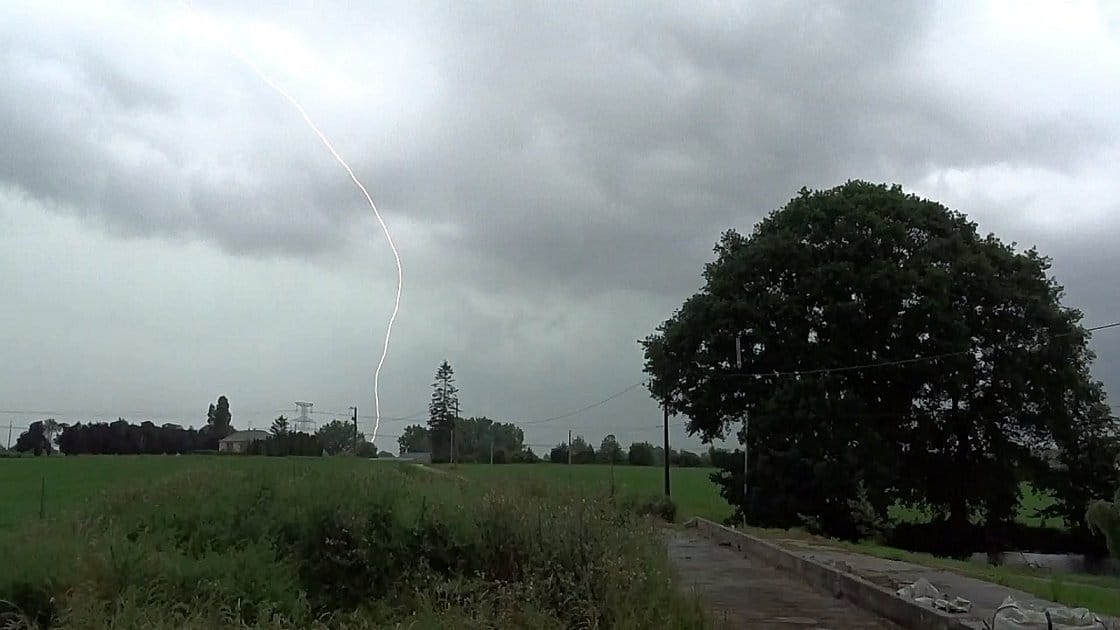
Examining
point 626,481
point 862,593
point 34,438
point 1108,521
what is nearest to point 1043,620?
point 1108,521

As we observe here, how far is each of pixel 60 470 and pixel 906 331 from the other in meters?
35.9

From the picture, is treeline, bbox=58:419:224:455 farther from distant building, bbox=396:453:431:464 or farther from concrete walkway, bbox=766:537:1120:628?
concrete walkway, bbox=766:537:1120:628

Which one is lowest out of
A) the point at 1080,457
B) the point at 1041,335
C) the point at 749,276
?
the point at 1080,457

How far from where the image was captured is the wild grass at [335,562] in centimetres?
870

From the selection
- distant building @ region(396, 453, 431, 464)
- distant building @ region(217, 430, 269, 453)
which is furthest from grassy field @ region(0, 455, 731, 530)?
distant building @ region(217, 430, 269, 453)

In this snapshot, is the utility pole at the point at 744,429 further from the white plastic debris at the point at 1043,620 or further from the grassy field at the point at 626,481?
the white plastic debris at the point at 1043,620

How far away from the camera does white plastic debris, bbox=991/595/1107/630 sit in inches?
329

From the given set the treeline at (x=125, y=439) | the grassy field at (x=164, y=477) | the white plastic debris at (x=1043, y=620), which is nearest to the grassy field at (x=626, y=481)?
the grassy field at (x=164, y=477)

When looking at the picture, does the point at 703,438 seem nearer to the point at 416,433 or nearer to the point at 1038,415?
the point at 1038,415

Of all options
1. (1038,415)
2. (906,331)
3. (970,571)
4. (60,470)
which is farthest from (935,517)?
(60,470)

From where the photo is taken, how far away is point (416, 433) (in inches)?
3935

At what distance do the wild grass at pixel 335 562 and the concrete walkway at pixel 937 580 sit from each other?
11.5 ft

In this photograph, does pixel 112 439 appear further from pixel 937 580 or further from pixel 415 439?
pixel 937 580

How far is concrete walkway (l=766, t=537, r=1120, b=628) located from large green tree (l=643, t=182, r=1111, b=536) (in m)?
10.2
